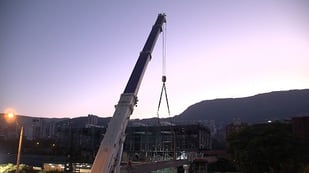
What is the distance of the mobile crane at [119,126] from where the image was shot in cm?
1539

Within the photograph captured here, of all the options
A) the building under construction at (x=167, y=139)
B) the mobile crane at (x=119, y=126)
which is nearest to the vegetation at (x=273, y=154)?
the mobile crane at (x=119, y=126)

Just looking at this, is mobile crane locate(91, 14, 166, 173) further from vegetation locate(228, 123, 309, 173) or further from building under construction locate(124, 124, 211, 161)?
building under construction locate(124, 124, 211, 161)

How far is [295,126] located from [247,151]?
3136 cm

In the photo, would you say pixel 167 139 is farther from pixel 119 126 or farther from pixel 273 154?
pixel 119 126

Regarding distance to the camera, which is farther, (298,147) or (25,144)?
(25,144)

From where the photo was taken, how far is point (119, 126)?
55.0 ft

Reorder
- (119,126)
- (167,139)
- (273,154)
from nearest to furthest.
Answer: (119,126) < (273,154) < (167,139)

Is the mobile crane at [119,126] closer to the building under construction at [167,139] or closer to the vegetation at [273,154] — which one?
the vegetation at [273,154]

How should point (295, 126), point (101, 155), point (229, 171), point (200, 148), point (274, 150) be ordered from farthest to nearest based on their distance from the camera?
point (200, 148) → point (229, 171) → point (295, 126) → point (274, 150) → point (101, 155)

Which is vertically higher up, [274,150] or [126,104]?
[126,104]

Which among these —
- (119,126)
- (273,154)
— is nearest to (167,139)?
(273,154)

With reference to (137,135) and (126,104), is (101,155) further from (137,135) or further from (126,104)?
(137,135)

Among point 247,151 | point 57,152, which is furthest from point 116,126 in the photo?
point 57,152

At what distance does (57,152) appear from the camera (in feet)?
452
